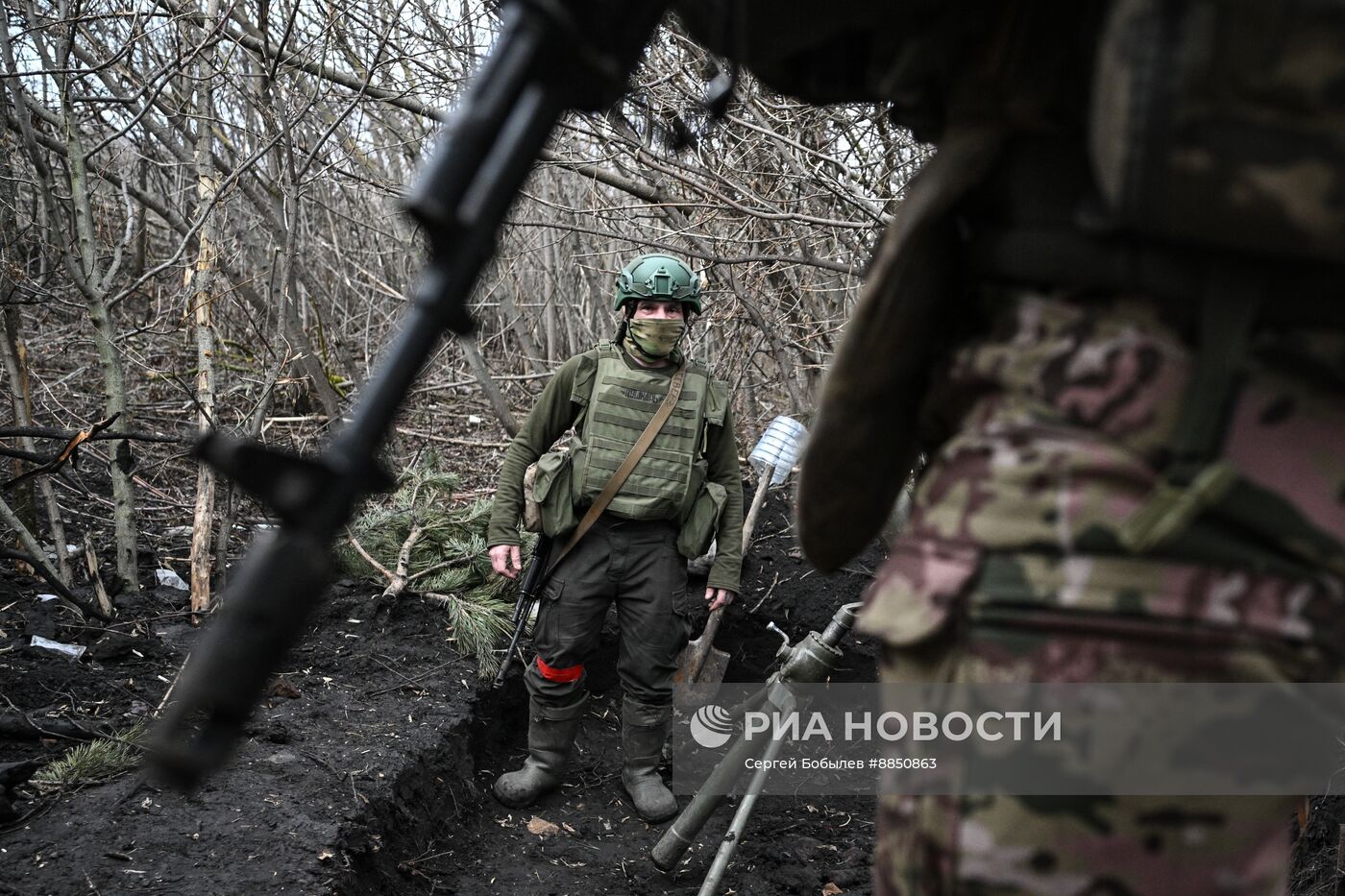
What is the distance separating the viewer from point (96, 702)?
11.8 ft

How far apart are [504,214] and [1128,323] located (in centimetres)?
63

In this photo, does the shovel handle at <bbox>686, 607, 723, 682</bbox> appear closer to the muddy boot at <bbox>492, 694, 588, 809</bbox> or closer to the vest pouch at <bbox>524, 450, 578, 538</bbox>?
the muddy boot at <bbox>492, 694, 588, 809</bbox>

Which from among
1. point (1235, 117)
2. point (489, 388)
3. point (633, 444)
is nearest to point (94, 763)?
point (633, 444)

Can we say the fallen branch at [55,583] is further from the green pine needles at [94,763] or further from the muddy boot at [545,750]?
the muddy boot at [545,750]

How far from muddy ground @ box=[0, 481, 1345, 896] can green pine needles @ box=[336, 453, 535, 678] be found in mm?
108

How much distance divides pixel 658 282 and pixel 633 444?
67cm

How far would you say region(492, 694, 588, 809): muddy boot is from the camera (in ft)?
14.2

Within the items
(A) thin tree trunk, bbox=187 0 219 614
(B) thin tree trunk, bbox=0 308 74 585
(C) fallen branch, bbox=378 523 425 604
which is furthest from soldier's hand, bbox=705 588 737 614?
(B) thin tree trunk, bbox=0 308 74 585

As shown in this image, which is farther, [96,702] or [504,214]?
[96,702]

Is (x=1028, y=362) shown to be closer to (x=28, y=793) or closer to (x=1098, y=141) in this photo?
(x=1098, y=141)

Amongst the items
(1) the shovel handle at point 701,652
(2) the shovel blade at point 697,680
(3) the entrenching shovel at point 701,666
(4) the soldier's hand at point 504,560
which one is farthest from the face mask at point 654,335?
(2) the shovel blade at point 697,680

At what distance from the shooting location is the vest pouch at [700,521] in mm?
4410

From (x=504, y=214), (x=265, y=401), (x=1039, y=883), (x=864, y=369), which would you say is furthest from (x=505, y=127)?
(x=265, y=401)

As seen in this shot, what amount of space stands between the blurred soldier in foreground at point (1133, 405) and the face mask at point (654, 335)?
3177mm
